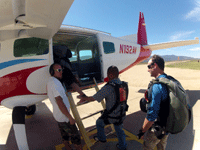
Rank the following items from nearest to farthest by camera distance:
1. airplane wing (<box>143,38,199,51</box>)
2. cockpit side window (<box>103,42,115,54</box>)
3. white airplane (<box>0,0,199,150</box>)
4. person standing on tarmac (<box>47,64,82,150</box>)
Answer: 1. white airplane (<box>0,0,199,150</box>)
2. person standing on tarmac (<box>47,64,82,150</box>)
3. cockpit side window (<box>103,42,115,54</box>)
4. airplane wing (<box>143,38,199,51</box>)

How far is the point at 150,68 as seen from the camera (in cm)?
177

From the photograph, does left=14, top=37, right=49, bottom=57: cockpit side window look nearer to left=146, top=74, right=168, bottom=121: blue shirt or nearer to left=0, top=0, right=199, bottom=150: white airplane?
left=0, top=0, right=199, bottom=150: white airplane

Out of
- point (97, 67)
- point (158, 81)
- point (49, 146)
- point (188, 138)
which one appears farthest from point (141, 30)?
point (49, 146)

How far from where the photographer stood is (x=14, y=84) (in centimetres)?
253

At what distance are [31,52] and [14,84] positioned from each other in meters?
0.78

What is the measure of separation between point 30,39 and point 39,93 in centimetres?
126

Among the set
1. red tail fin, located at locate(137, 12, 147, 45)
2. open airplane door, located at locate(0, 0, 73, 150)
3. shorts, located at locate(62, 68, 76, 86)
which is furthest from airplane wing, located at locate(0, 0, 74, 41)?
red tail fin, located at locate(137, 12, 147, 45)

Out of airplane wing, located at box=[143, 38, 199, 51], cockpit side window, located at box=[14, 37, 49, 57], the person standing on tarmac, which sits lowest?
the person standing on tarmac

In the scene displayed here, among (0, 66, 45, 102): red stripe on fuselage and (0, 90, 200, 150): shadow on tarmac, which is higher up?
(0, 66, 45, 102): red stripe on fuselage

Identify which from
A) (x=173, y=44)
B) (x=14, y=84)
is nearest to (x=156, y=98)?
(x=14, y=84)

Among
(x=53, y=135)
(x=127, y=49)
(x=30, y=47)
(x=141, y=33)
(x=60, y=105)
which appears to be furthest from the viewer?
(x=141, y=33)

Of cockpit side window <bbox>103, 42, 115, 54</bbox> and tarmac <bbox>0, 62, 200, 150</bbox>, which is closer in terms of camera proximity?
tarmac <bbox>0, 62, 200, 150</bbox>

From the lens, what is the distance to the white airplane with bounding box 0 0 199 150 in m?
1.56

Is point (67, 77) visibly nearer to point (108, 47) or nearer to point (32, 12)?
point (32, 12)
